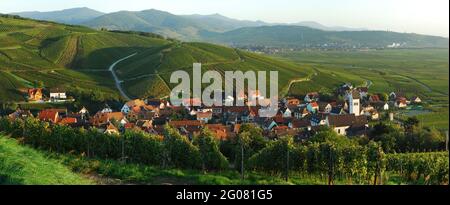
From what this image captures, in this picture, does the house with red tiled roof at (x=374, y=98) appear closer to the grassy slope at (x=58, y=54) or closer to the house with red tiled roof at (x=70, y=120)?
the grassy slope at (x=58, y=54)

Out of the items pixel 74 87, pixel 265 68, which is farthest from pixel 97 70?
pixel 265 68

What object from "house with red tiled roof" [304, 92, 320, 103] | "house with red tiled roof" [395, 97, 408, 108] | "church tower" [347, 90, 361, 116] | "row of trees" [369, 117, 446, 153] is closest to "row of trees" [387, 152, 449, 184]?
"row of trees" [369, 117, 446, 153]

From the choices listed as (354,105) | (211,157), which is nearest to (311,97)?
(354,105)

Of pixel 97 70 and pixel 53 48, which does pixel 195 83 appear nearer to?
pixel 97 70

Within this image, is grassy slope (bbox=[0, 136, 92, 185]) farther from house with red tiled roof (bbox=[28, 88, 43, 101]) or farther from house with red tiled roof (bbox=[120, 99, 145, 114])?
house with red tiled roof (bbox=[28, 88, 43, 101])
